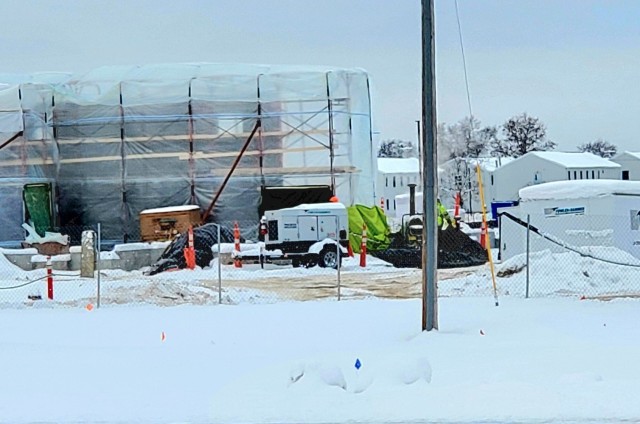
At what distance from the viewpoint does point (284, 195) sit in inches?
1382

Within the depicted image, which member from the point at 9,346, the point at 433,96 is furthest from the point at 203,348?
the point at 433,96

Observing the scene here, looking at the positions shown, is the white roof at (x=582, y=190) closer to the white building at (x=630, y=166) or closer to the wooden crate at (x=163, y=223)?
the wooden crate at (x=163, y=223)

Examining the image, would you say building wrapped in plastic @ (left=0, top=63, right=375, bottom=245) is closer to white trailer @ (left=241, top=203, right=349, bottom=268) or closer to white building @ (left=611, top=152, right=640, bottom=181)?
white trailer @ (left=241, top=203, right=349, bottom=268)

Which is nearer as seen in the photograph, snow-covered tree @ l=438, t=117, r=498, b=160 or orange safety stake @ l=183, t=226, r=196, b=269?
orange safety stake @ l=183, t=226, r=196, b=269

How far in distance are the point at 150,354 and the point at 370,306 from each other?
5.70m

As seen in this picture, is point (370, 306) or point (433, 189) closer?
point (433, 189)

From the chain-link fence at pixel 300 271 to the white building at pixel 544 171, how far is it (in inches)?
2018

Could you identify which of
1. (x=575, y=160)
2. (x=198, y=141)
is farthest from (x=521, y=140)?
(x=198, y=141)

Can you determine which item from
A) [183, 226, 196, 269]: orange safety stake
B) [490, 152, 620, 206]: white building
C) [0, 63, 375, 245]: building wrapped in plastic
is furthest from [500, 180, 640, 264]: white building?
[490, 152, 620, 206]: white building

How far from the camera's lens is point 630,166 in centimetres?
8788

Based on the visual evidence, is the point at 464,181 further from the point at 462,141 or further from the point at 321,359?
the point at 321,359

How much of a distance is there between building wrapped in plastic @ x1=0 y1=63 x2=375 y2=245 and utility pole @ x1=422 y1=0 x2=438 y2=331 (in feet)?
77.7

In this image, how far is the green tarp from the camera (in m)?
32.3

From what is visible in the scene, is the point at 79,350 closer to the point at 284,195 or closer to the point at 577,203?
the point at 577,203
